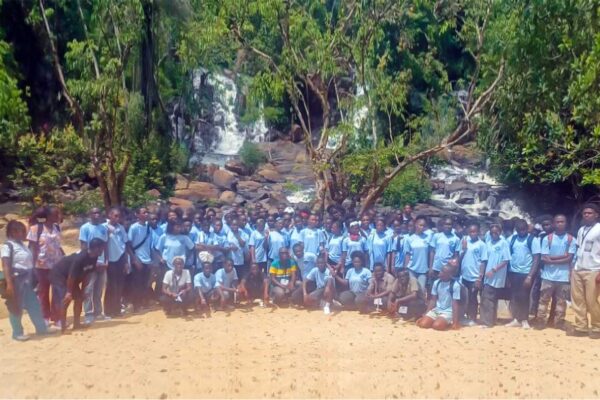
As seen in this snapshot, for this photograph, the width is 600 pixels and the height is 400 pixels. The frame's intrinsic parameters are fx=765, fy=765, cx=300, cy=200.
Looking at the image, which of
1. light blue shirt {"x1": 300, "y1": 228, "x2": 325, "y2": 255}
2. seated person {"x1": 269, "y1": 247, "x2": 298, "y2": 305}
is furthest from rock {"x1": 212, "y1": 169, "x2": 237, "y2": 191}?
seated person {"x1": 269, "y1": 247, "x2": 298, "y2": 305}

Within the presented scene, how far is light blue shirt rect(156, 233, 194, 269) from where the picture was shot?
37.8ft

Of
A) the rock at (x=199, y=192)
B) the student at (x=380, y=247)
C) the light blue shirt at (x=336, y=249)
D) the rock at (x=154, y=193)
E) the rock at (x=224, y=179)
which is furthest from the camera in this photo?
the rock at (x=224, y=179)

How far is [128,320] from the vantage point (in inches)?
433

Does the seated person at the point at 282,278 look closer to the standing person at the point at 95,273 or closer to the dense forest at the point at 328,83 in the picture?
the standing person at the point at 95,273

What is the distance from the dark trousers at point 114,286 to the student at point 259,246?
205 centimetres

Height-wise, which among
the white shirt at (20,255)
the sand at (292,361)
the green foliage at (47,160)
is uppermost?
the green foliage at (47,160)

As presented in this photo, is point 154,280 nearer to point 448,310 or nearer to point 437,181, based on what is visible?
point 448,310

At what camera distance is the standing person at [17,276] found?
9.23 metres

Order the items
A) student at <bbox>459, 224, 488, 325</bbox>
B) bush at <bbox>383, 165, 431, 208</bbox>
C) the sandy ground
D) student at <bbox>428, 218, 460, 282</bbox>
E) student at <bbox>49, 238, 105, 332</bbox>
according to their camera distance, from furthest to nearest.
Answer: bush at <bbox>383, 165, 431, 208</bbox>, student at <bbox>428, 218, 460, 282</bbox>, student at <bbox>459, 224, 488, 325</bbox>, student at <bbox>49, 238, 105, 332</bbox>, the sandy ground

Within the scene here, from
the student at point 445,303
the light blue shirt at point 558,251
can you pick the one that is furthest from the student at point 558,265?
the student at point 445,303

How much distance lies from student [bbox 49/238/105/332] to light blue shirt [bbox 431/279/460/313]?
15.4 ft

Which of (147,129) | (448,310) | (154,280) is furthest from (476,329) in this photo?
(147,129)

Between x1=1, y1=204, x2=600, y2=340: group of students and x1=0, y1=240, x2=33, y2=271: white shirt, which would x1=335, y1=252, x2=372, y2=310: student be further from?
x1=0, y1=240, x2=33, y2=271: white shirt

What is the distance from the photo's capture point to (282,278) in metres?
12.1
